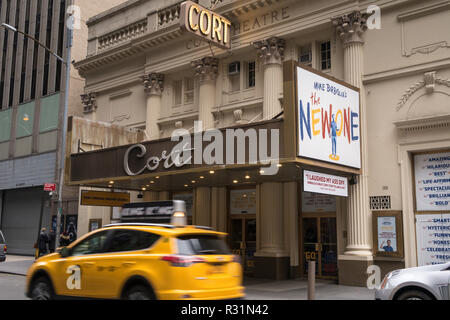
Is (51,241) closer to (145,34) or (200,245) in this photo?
(145,34)

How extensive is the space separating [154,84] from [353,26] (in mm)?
10789

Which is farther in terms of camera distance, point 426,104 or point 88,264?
point 426,104

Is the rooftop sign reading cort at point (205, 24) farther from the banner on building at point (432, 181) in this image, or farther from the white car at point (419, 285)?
the white car at point (419, 285)

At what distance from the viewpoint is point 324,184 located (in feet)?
Result: 49.5

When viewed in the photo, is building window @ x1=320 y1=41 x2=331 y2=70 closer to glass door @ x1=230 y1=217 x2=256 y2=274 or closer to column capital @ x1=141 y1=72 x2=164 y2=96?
glass door @ x1=230 y1=217 x2=256 y2=274

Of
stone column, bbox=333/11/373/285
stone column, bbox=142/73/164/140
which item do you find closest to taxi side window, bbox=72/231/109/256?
stone column, bbox=333/11/373/285

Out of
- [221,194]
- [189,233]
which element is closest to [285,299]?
[189,233]

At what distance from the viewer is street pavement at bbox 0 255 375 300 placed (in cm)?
1401

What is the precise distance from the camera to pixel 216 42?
805 inches

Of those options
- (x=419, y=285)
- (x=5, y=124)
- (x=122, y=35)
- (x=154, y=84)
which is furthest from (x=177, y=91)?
(x=5, y=124)

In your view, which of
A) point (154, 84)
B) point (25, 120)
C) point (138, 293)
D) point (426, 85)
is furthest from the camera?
point (25, 120)

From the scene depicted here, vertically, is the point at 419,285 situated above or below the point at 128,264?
below

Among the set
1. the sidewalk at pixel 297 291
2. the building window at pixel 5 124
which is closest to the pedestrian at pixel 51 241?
the sidewalk at pixel 297 291

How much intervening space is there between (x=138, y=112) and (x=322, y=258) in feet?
41.6
